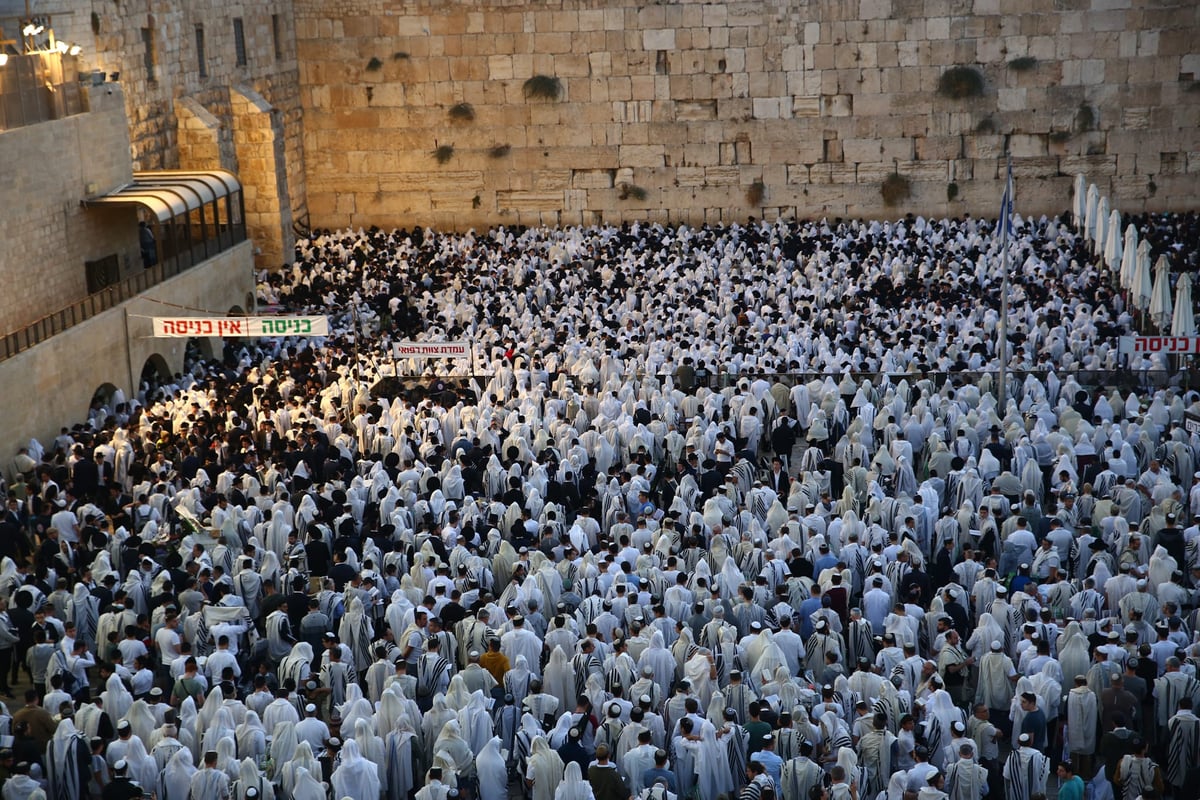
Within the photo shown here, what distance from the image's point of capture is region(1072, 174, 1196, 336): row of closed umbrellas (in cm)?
2056

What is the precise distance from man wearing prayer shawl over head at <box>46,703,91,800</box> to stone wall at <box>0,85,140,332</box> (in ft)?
36.2

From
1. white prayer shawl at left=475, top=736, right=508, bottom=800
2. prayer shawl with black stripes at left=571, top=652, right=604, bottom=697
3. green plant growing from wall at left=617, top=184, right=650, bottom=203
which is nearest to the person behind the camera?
white prayer shawl at left=475, top=736, right=508, bottom=800

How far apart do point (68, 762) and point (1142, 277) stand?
16.5m

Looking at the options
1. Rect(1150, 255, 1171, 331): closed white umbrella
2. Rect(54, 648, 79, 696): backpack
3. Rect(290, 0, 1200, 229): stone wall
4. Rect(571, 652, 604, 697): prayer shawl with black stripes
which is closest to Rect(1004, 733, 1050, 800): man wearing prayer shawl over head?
Rect(571, 652, 604, 697): prayer shawl with black stripes

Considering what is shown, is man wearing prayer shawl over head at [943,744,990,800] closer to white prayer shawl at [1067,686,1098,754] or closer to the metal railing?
white prayer shawl at [1067,686,1098,754]

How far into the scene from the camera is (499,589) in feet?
49.4

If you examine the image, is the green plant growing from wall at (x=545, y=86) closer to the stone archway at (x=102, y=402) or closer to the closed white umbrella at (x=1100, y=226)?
the closed white umbrella at (x=1100, y=226)

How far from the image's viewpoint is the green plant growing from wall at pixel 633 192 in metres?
33.6

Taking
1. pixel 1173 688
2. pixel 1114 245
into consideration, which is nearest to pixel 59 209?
pixel 1114 245

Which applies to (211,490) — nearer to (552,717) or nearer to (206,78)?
(552,717)

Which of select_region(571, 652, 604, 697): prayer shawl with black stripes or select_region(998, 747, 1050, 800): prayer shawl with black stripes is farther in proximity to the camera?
select_region(571, 652, 604, 697): prayer shawl with black stripes

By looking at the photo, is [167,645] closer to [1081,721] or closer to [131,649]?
[131,649]

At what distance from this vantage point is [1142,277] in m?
22.0

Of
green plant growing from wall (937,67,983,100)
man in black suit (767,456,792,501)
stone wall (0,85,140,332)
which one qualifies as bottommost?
man in black suit (767,456,792,501)
